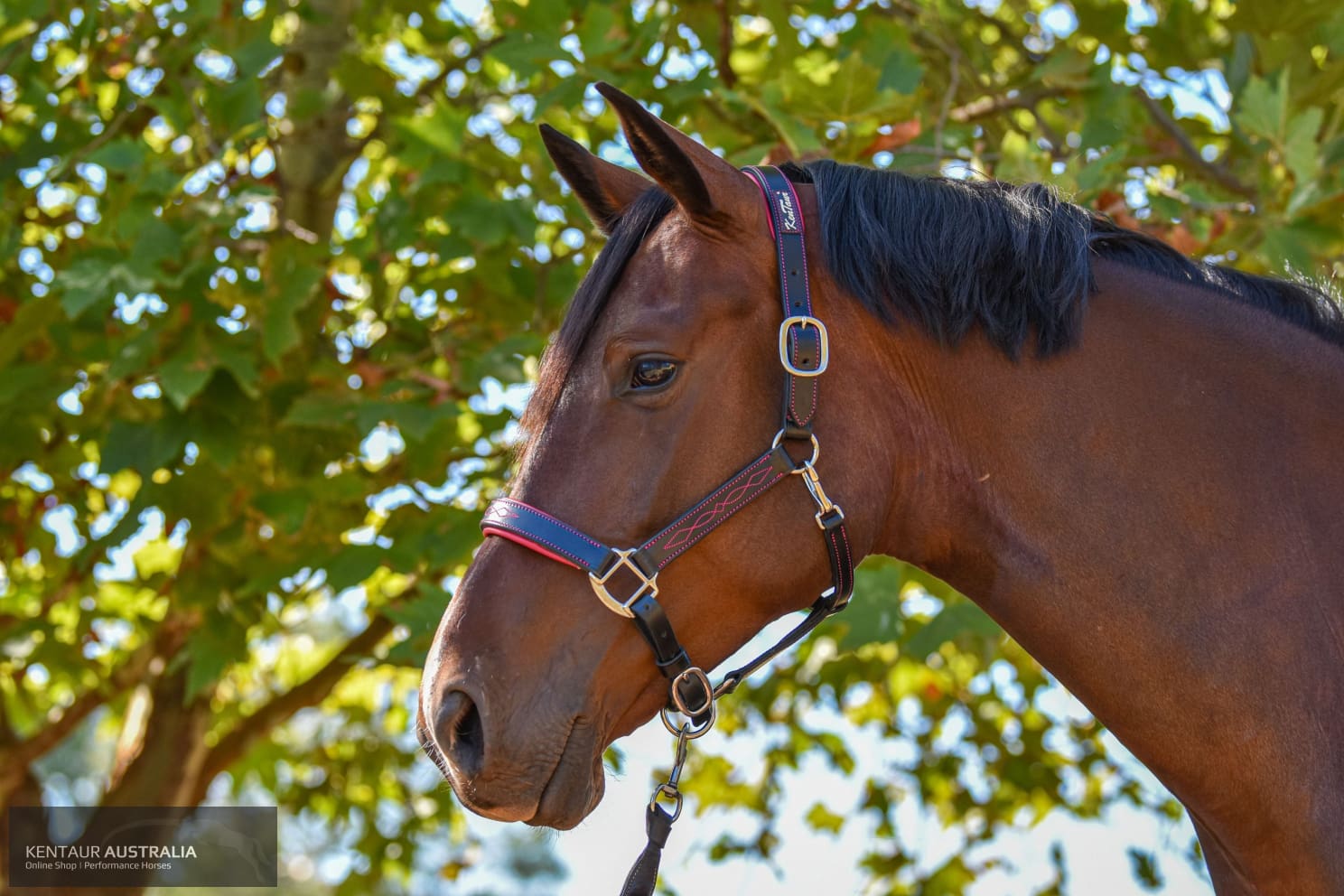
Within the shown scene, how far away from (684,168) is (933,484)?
69 centimetres

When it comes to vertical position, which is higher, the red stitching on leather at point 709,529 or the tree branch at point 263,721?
the red stitching on leather at point 709,529

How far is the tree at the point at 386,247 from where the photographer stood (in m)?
3.37

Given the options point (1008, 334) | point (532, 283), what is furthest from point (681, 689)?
point (532, 283)

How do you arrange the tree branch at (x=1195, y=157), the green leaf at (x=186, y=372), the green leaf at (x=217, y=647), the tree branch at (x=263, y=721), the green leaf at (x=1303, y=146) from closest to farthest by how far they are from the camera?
the green leaf at (x=1303, y=146) → the green leaf at (x=186, y=372) → the tree branch at (x=1195, y=157) → the green leaf at (x=217, y=647) → the tree branch at (x=263, y=721)

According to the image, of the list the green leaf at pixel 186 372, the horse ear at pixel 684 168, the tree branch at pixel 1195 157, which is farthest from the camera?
the tree branch at pixel 1195 157

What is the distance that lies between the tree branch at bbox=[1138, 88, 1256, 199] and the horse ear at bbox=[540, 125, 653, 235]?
2266 millimetres

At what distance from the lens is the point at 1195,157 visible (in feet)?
12.8

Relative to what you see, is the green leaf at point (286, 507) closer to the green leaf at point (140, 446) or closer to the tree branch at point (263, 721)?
the green leaf at point (140, 446)

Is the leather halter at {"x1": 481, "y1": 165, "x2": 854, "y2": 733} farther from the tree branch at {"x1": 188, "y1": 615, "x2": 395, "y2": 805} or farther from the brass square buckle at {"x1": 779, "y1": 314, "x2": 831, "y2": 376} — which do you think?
the tree branch at {"x1": 188, "y1": 615, "x2": 395, "y2": 805}

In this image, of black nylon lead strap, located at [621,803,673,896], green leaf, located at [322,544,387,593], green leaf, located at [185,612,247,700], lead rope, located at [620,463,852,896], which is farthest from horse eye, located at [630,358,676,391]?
green leaf, located at [185,612,247,700]

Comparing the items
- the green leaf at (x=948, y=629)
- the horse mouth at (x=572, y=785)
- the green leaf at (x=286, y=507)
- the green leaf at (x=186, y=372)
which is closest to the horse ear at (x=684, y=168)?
the horse mouth at (x=572, y=785)

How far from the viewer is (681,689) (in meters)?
2.07

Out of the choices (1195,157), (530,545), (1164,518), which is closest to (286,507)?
(530,545)

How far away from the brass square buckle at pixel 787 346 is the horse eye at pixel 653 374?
0.61 feet
